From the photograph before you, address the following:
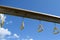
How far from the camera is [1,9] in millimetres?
4441

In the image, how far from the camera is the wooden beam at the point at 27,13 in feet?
14.8

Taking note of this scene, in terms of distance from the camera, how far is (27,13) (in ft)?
15.3

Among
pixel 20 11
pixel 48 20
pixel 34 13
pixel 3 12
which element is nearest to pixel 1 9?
pixel 3 12

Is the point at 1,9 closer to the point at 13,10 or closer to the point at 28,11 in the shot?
the point at 13,10

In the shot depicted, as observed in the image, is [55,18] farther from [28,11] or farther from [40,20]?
[28,11]

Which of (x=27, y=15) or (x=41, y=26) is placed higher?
(x=27, y=15)

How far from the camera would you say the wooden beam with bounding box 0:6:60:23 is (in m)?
4.50

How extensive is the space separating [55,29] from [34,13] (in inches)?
31.2

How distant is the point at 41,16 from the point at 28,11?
46 cm

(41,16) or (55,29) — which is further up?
(41,16)

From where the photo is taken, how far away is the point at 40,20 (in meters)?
4.90

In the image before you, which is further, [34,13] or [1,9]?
[34,13]

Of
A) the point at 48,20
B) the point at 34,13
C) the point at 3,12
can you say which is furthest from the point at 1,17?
the point at 48,20

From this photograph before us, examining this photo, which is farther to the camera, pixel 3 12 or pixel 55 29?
pixel 55 29
